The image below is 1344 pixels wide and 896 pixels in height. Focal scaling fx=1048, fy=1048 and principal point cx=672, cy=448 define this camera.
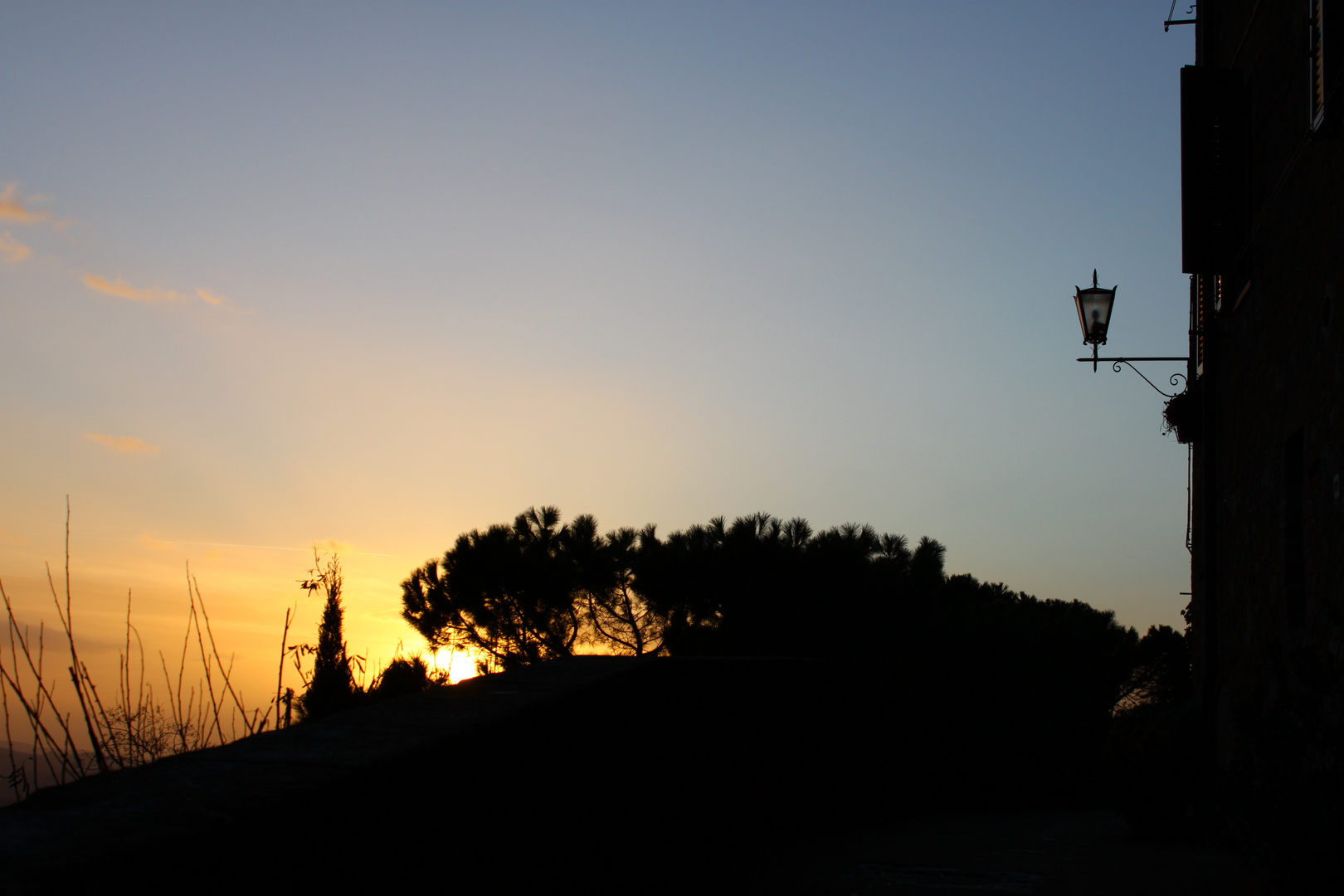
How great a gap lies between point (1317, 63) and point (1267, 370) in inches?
69.4

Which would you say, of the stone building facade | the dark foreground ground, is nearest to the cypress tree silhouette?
the dark foreground ground

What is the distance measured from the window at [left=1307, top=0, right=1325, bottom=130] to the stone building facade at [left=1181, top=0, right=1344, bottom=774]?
0.05ft

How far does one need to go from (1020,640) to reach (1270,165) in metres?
10.9

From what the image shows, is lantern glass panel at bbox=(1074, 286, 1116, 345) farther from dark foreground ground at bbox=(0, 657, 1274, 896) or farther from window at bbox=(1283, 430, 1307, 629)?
dark foreground ground at bbox=(0, 657, 1274, 896)

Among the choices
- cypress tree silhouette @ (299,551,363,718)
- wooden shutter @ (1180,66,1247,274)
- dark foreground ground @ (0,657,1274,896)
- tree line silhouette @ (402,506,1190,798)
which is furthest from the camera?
tree line silhouette @ (402,506,1190,798)

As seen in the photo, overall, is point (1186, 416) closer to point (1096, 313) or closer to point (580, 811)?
point (1096, 313)

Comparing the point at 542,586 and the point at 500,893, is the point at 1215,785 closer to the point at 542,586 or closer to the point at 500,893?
the point at 500,893

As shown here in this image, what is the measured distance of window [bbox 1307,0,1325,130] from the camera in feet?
15.0

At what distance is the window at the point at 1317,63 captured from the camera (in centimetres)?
459

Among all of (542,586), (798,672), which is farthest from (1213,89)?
(542,586)

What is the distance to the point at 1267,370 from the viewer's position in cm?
581

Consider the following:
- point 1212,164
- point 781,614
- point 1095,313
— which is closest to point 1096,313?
point 1095,313

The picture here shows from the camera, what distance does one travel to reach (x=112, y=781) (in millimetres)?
1855

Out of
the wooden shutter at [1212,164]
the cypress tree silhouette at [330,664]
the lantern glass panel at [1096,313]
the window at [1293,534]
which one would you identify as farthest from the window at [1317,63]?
the cypress tree silhouette at [330,664]
